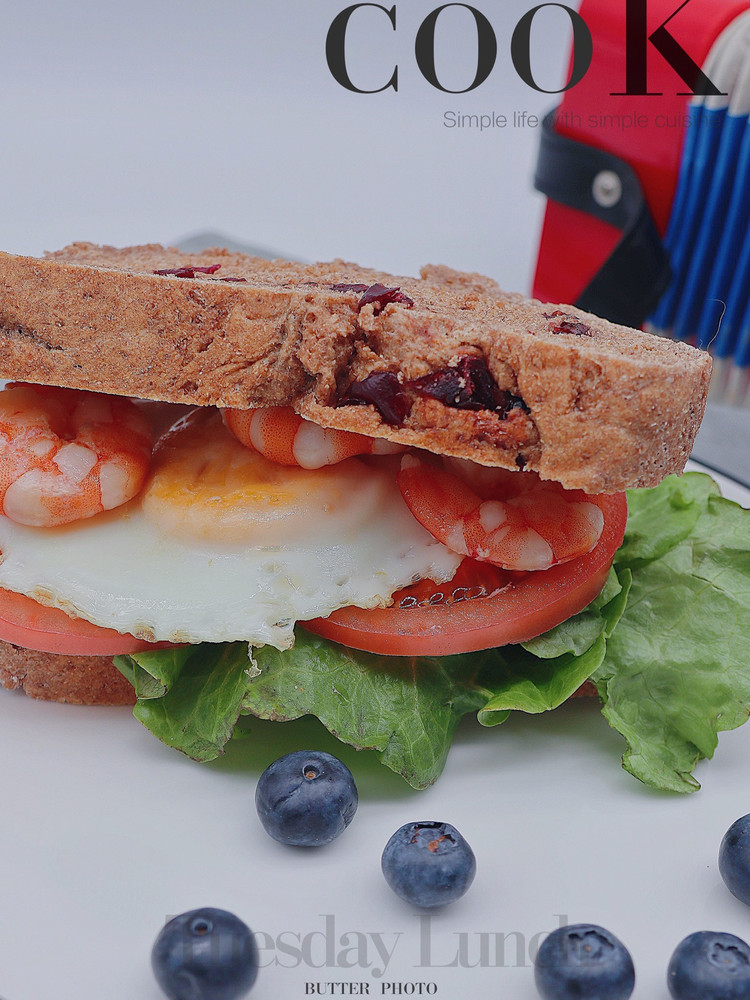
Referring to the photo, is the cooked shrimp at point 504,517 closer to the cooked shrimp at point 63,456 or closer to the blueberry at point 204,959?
the cooked shrimp at point 63,456

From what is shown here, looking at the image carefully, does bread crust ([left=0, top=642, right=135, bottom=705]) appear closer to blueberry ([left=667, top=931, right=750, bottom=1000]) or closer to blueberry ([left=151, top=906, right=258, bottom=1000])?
blueberry ([left=151, top=906, right=258, bottom=1000])

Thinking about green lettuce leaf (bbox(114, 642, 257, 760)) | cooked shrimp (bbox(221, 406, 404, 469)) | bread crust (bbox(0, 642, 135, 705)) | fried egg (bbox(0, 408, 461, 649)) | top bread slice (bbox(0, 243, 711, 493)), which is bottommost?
bread crust (bbox(0, 642, 135, 705))

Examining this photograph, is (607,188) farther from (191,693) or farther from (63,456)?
(191,693)

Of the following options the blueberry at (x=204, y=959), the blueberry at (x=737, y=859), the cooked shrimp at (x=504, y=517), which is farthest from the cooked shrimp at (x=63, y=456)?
the blueberry at (x=737, y=859)

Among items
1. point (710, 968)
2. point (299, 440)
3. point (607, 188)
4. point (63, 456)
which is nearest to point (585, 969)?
point (710, 968)

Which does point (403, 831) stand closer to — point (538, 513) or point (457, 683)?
point (457, 683)

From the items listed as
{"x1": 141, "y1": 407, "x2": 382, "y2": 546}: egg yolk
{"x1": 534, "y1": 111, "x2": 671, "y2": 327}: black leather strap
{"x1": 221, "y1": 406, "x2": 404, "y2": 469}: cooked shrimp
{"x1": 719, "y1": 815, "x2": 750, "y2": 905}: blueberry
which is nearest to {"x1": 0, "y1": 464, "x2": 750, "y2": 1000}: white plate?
{"x1": 719, "y1": 815, "x2": 750, "y2": 905}: blueberry

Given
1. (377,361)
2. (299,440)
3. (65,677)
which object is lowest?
(65,677)
